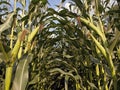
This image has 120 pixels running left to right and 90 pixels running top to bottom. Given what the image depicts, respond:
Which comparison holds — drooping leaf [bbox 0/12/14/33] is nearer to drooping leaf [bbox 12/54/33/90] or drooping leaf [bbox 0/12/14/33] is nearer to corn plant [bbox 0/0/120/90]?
corn plant [bbox 0/0/120/90]

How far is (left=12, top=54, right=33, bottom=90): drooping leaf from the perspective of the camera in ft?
5.32

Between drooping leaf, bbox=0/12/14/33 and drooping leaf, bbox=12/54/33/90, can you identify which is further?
drooping leaf, bbox=0/12/14/33

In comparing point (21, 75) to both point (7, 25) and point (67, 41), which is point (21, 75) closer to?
point (7, 25)

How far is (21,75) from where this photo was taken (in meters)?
1.66

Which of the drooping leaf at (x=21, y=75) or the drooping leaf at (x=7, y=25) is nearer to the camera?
the drooping leaf at (x=21, y=75)

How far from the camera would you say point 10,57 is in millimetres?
1558

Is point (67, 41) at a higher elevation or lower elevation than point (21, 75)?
higher

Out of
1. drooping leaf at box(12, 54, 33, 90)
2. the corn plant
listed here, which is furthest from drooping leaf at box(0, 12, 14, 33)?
drooping leaf at box(12, 54, 33, 90)

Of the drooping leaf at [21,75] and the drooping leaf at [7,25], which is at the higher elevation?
the drooping leaf at [7,25]

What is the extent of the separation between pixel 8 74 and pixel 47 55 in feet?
6.12

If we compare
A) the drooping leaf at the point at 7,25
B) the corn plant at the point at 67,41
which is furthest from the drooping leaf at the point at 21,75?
the drooping leaf at the point at 7,25

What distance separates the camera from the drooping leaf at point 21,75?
1.62 meters

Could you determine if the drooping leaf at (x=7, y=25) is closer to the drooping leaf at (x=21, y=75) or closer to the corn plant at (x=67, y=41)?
the corn plant at (x=67, y=41)

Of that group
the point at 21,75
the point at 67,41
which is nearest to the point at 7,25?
the point at 21,75
